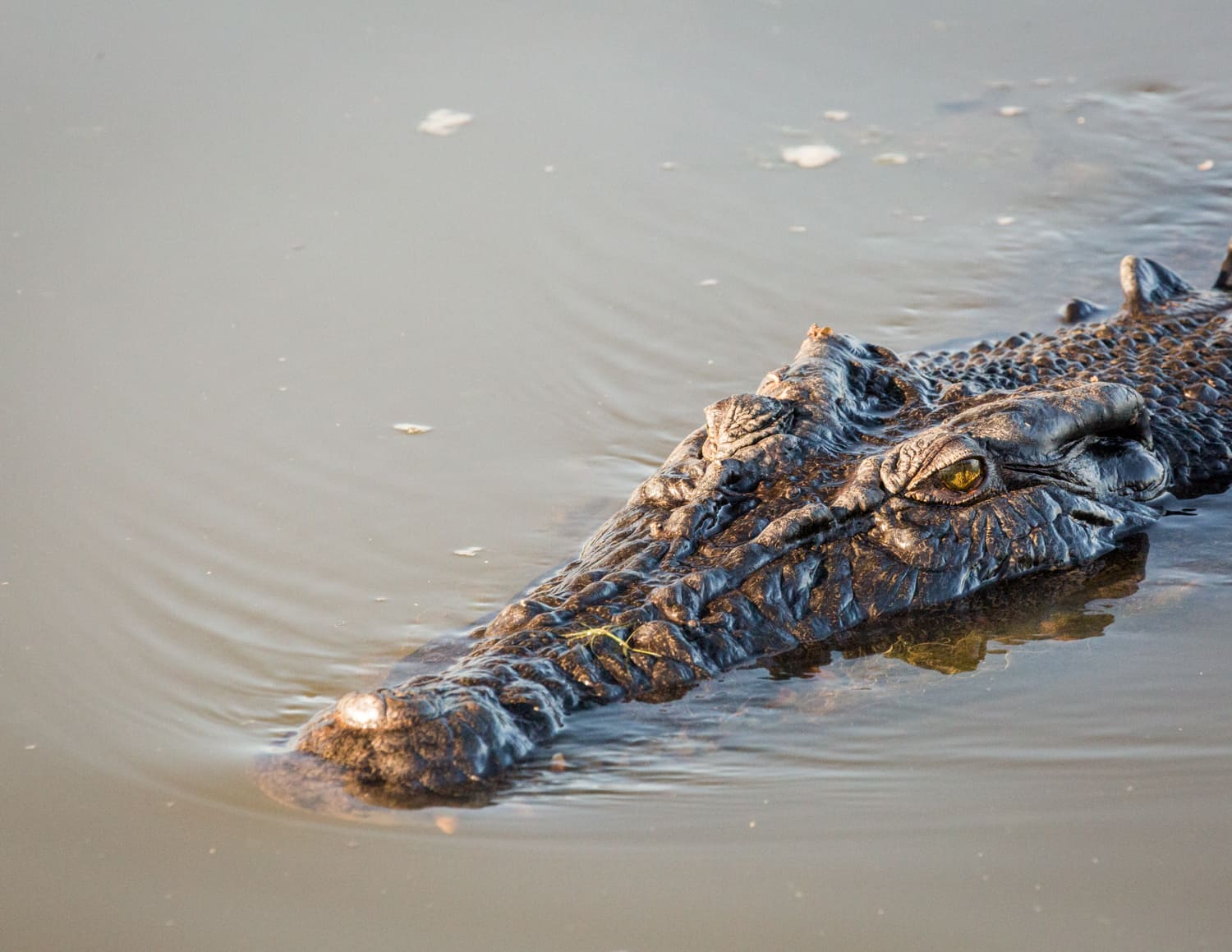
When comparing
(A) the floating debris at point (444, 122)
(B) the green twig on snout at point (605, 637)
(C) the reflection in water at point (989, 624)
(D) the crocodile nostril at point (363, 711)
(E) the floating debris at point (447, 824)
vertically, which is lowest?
(C) the reflection in water at point (989, 624)

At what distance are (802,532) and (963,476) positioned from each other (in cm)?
69

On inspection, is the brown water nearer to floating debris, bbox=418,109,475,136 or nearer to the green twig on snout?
floating debris, bbox=418,109,475,136

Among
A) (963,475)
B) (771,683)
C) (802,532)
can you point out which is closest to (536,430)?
(802,532)

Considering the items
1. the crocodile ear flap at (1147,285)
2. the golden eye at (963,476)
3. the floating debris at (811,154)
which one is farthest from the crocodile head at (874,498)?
the floating debris at (811,154)

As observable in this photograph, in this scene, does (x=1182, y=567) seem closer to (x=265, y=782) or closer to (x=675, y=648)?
(x=675, y=648)

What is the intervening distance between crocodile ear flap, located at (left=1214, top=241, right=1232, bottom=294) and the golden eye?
3.32 meters

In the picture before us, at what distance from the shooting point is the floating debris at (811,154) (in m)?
10.2

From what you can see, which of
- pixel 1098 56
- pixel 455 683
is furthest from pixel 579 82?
pixel 455 683

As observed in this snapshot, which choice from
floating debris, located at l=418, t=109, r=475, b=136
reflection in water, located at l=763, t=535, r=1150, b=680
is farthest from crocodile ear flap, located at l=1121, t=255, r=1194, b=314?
floating debris, located at l=418, t=109, r=475, b=136

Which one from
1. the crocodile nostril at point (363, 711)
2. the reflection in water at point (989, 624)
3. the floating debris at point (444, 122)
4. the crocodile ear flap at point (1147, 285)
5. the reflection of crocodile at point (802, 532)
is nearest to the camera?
the crocodile nostril at point (363, 711)

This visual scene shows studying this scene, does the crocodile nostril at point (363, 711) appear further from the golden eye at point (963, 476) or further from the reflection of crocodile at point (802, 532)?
the golden eye at point (963, 476)

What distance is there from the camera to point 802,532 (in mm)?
5234

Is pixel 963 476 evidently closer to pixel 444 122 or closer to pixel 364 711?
pixel 364 711

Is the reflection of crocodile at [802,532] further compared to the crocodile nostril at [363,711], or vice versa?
the reflection of crocodile at [802,532]
